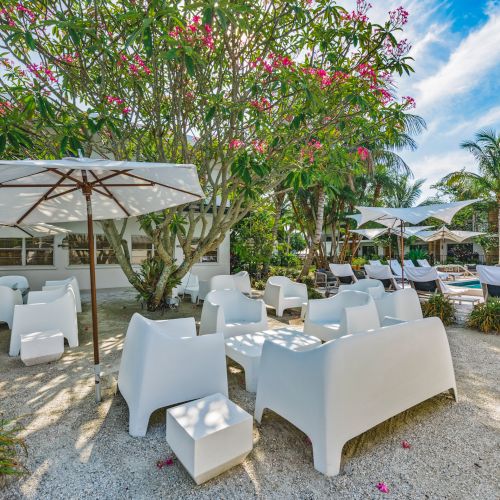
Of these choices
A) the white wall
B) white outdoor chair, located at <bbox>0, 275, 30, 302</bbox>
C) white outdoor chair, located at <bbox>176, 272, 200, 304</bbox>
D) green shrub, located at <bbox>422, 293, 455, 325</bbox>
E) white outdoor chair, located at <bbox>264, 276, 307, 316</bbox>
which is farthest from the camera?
the white wall

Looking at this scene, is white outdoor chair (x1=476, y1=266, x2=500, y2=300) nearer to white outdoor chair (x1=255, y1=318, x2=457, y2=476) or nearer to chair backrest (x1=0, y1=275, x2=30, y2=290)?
white outdoor chair (x1=255, y1=318, x2=457, y2=476)

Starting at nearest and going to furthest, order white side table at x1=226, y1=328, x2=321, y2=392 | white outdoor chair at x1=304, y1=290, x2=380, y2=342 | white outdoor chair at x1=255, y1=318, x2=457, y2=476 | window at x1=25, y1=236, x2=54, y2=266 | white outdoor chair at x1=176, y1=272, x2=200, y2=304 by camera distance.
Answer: white outdoor chair at x1=255, y1=318, x2=457, y2=476, white side table at x1=226, y1=328, x2=321, y2=392, white outdoor chair at x1=304, y1=290, x2=380, y2=342, white outdoor chair at x1=176, y1=272, x2=200, y2=304, window at x1=25, y1=236, x2=54, y2=266

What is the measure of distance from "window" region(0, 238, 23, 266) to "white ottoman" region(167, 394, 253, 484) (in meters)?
10.7

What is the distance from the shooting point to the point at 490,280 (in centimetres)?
627

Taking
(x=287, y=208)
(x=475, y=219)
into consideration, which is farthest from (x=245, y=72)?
(x=475, y=219)

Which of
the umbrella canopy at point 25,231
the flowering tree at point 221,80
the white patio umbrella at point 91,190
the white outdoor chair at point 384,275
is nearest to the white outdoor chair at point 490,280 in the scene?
the white outdoor chair at point 384,275

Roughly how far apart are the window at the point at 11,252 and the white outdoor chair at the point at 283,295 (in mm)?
8633

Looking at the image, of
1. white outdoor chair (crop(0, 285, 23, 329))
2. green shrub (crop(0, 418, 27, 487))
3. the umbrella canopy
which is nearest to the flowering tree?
the umbrella canopy

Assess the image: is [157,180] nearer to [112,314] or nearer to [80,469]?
[80,469]

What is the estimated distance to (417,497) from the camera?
184 cm

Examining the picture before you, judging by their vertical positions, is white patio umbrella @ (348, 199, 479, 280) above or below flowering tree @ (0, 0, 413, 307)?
below

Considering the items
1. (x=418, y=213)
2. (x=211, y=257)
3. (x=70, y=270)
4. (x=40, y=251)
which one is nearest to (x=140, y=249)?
(x=70, y=270)

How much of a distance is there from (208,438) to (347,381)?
97 centimetres

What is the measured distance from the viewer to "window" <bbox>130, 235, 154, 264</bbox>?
11.7 metres
